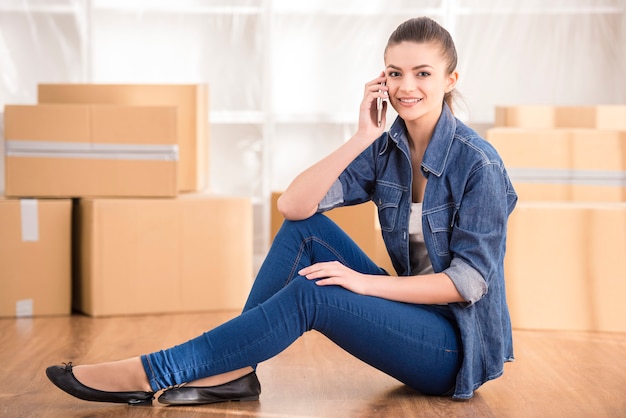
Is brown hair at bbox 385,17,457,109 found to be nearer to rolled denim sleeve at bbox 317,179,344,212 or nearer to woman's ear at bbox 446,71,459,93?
woman's ear at bbox 446,71,459,93

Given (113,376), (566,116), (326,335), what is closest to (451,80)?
(326,335)

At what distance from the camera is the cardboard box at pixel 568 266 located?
2861mm

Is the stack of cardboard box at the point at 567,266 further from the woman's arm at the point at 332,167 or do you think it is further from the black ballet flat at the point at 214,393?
the black ballet flat at the point at 214,393

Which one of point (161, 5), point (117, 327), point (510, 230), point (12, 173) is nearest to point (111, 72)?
point (161, 5)

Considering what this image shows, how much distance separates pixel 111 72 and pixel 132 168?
4.33 ft

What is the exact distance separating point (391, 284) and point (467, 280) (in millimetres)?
151

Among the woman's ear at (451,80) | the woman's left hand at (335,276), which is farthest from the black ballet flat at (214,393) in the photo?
the woman's ear at (451,80)

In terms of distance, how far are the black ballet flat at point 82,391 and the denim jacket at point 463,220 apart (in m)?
0.57

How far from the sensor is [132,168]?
3.11 metres

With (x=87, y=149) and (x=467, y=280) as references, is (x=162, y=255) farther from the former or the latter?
(x=467, y=280)

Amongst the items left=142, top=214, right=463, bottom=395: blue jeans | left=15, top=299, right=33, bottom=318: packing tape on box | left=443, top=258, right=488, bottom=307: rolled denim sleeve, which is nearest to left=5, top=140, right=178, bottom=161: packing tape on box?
left=15, top=299, right=33, bottom=318: packing tape on box

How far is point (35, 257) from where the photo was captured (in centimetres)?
310

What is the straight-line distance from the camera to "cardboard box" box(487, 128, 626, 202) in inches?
131

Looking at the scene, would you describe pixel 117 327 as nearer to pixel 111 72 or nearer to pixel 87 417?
pixel 87 417
